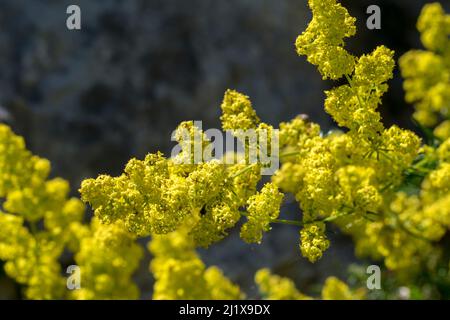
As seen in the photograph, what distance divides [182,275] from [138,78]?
163 centimetres

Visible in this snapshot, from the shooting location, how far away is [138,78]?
331 centimetres

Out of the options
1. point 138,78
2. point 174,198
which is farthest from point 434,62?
point 138,78

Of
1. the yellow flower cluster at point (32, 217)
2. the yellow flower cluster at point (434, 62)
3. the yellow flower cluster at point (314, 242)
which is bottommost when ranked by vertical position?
the yellow flower cluster at point (314, 242)

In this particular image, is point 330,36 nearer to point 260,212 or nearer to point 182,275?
point 260,212

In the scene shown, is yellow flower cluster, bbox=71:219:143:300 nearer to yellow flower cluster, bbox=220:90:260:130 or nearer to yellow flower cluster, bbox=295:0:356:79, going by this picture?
yellow flower cluster, bbox=220:90:260:130

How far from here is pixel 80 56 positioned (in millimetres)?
3314

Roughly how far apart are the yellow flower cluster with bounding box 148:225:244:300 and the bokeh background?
1.29 meters

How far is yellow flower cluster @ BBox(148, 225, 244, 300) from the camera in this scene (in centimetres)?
183

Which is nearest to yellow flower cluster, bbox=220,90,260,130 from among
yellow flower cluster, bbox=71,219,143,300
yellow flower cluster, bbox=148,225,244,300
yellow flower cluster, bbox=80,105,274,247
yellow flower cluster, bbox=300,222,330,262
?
yellow flower cluster, bbox=80,105,274,247

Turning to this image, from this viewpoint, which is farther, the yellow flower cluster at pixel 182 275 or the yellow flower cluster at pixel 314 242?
the yellow flower cluster at pixel 182 275

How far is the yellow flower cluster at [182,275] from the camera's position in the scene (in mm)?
1835

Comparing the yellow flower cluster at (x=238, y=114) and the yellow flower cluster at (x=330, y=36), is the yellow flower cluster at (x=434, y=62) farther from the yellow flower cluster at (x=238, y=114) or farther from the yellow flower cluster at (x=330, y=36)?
the yellow flower cluster at (x=238, y=114)

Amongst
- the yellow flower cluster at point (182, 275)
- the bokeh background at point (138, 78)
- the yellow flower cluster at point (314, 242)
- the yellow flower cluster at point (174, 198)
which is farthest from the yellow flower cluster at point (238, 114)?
the bokeh background at point (138, 78)

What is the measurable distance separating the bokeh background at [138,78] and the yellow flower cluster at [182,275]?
1294 mm
